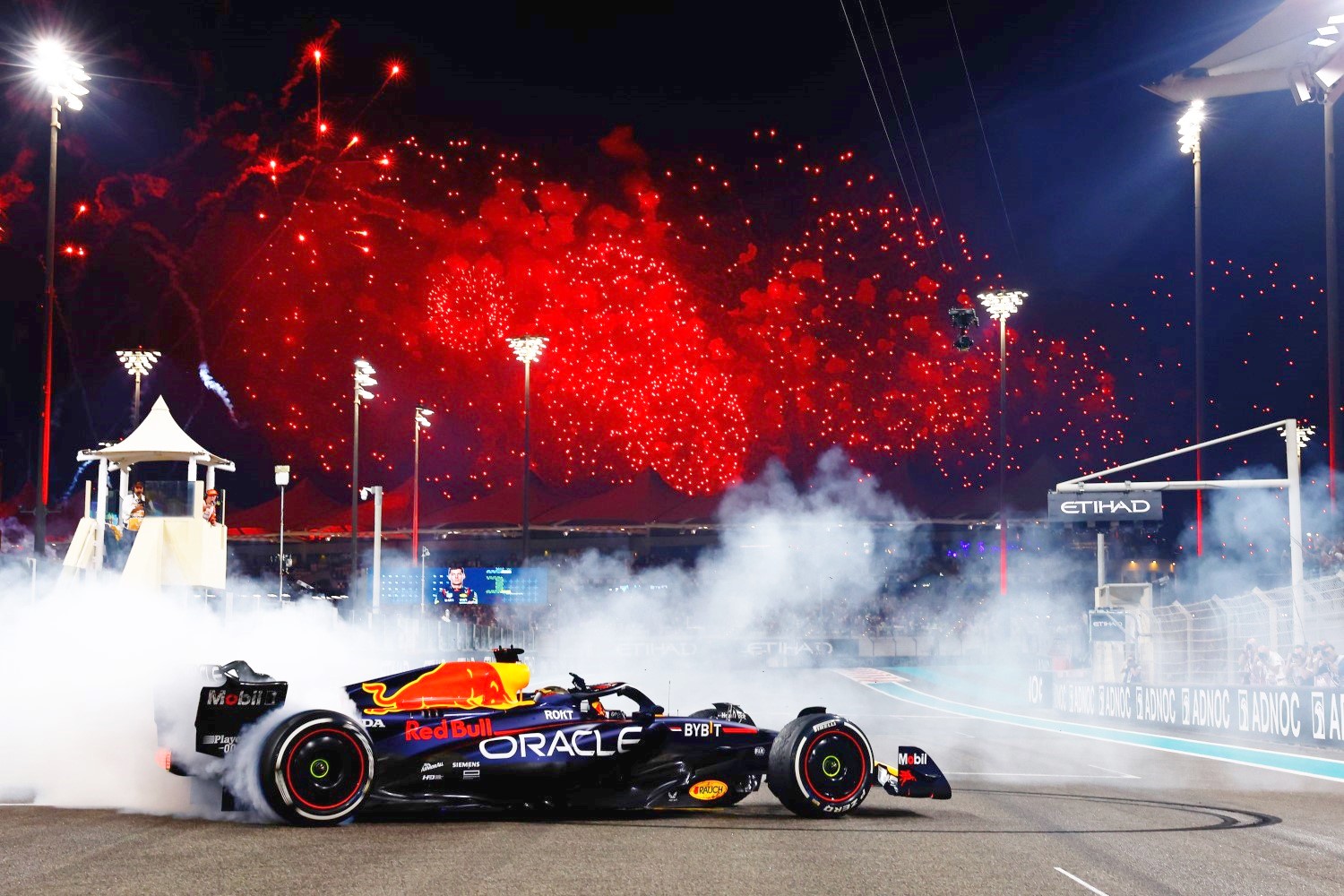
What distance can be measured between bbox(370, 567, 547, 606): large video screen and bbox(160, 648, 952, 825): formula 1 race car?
1511 inches

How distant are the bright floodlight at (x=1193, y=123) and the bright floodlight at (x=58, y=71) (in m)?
31.8

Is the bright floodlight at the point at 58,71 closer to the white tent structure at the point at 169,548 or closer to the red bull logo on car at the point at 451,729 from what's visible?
the white tent structure at the point at 169,548

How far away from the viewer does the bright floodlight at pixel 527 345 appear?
146 ft

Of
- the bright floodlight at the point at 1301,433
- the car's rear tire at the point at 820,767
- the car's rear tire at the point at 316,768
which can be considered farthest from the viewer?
the bright floodlight at the point at 1301,433

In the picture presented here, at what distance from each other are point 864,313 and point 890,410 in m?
3.87

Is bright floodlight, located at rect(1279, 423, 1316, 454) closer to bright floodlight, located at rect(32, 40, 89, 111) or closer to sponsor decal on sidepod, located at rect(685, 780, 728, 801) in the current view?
sponsor decal on sidepod, located at rect(685, 780, 728, 801)

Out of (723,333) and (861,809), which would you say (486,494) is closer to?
(723,333)

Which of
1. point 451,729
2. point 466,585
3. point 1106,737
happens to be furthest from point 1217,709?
point 466,585

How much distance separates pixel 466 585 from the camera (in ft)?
171

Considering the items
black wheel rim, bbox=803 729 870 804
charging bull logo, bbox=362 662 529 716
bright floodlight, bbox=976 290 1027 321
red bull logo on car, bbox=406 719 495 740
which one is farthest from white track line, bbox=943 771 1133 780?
bright floodlight, bbox=976 290 1027 321

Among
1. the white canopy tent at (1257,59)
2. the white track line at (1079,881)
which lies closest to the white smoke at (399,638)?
the white track line at (1079,881)

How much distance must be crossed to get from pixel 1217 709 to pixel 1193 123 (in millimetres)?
21802

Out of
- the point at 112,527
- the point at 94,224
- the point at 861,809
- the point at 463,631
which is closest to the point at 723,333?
the point at 463,631

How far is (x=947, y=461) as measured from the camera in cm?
5341
